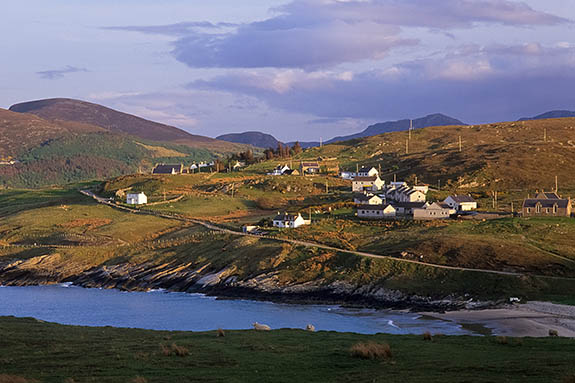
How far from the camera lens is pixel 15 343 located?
33875mm

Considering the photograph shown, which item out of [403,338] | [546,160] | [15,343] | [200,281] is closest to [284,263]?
[200,281]

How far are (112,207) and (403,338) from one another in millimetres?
109281

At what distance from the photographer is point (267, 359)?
3072 centimetres

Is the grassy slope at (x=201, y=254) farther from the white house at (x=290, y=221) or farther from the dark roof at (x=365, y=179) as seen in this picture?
the dark roof at (x=365, y=179)

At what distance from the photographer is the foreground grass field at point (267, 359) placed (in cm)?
2672

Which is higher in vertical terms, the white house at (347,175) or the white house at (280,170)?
the white house at (280,170)

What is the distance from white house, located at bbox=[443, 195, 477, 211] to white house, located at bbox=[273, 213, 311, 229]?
2394 cm

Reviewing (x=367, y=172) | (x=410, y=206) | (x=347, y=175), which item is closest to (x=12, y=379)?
(x=410, y=206)

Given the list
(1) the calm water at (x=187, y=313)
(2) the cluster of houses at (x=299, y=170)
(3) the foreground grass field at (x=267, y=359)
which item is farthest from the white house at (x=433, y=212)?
(3) the foreground grass field at (x=267, y=359)

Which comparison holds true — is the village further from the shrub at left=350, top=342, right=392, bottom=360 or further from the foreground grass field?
the shrub at left=350, top=342, right=392, bottom=360

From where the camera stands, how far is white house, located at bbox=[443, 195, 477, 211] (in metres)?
113

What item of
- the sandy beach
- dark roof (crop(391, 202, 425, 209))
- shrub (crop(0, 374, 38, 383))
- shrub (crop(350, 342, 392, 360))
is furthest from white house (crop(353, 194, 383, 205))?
shrub (crop(0, 374, 38, 383))

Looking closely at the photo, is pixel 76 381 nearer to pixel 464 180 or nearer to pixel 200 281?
pixel 200 281

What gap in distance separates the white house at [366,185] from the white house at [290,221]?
3990 centimetres
